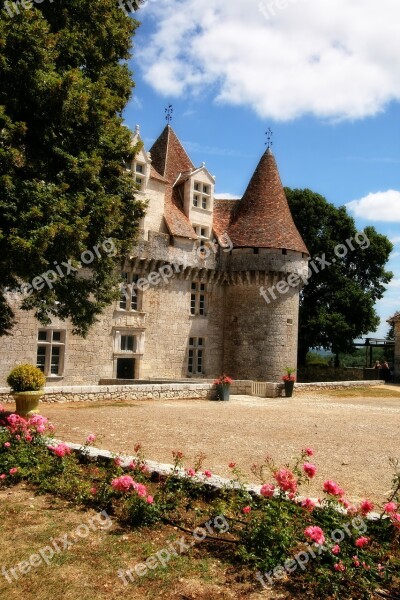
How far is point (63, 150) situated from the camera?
34.3 ft

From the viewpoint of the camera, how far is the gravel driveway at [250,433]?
776 cm

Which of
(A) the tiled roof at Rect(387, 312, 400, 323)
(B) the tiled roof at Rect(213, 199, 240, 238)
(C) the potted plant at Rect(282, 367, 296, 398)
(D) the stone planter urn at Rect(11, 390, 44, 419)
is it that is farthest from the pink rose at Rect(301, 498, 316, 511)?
(A) the tiled roof at Rect(387, 312, 400, 323)

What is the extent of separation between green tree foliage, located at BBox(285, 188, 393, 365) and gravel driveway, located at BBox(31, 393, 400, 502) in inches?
690

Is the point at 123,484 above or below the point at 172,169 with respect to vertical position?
below

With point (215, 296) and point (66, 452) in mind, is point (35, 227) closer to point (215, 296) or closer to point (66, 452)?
point (66, 452)

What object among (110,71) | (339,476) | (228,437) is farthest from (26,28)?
(339,476)

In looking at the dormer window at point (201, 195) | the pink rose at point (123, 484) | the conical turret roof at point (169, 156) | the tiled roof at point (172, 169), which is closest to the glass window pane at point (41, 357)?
the tiled roof at point (172, 169)

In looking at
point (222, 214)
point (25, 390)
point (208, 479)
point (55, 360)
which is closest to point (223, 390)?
point (55, 360)

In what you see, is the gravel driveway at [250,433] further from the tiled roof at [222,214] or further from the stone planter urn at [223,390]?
the tiled roof at [222,214]

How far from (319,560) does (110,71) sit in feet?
38.3

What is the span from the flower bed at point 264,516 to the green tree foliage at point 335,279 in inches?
1138

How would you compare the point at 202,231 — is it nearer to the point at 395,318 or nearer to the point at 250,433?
the point at 250,433

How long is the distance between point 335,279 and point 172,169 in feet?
50.2

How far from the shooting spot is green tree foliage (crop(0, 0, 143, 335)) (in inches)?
369
